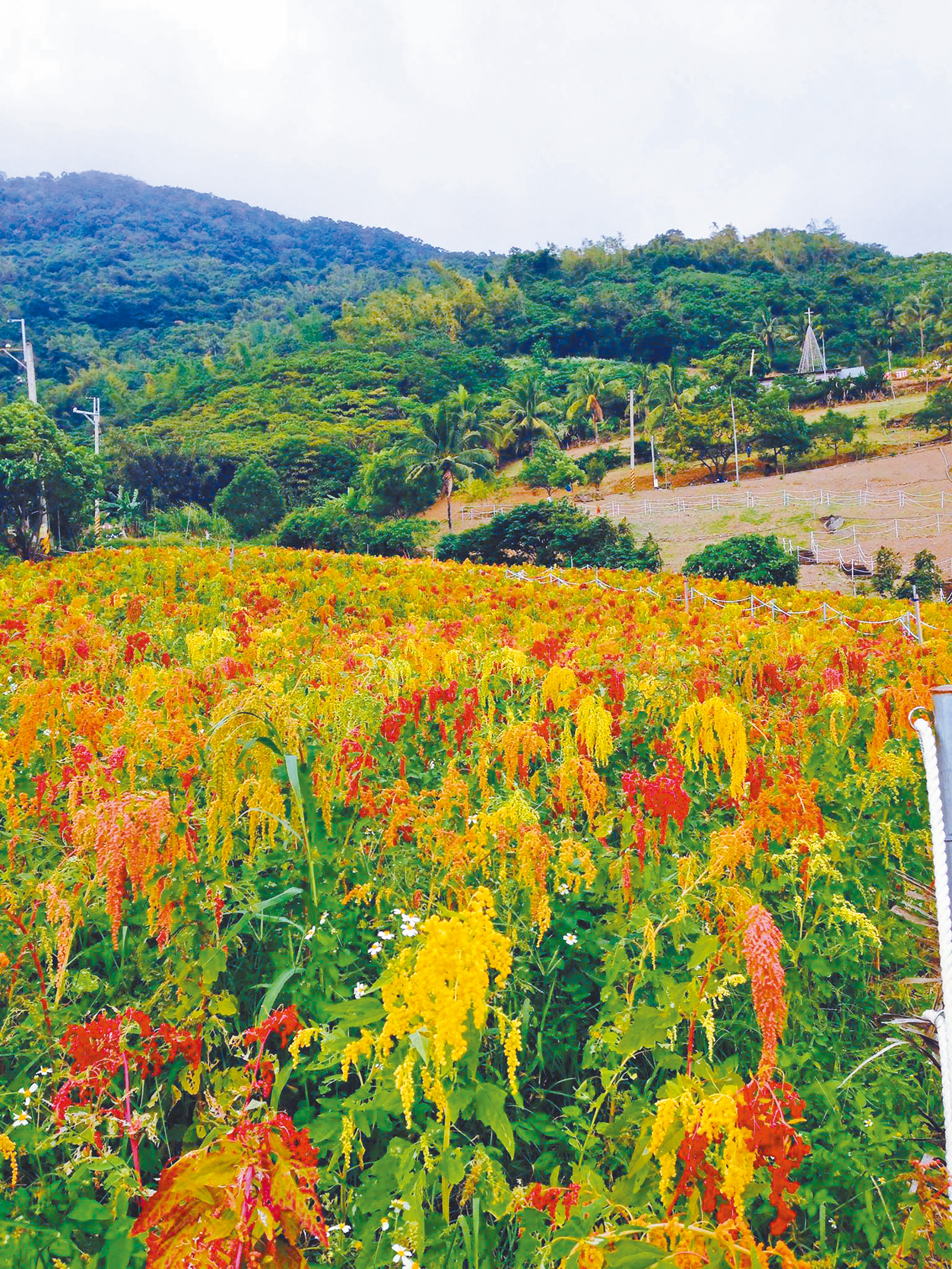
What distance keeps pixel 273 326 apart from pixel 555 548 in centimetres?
6476

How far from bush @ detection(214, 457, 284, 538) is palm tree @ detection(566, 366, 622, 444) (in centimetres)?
1976

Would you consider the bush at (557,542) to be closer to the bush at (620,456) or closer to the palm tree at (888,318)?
the bush at (620,456)

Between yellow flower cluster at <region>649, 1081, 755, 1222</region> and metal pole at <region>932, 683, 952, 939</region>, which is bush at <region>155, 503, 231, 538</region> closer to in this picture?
yellow flower cluster at <region>649, 1081, 755, 1222</region>

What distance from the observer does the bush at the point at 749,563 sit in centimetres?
2114

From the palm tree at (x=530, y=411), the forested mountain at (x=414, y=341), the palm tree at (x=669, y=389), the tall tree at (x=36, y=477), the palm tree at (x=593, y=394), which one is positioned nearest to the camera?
the tall tree at (x=36, y=477)

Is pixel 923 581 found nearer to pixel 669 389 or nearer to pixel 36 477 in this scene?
pixel 36 477

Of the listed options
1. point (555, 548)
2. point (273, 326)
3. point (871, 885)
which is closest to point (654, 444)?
point (555, 548)

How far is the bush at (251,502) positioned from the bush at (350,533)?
290 cm

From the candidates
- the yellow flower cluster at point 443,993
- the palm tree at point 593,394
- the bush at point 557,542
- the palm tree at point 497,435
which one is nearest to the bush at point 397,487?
the palm tree at point 497,435

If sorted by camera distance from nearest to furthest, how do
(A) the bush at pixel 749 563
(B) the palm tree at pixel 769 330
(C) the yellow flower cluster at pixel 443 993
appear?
(C) the yellow flower cluster at pixel 443 993
(A) the bush at pixel 749 563
(B) the palm tree at pixel 769 330

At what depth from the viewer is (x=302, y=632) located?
527 centimetres

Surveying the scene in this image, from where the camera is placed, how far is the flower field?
1.29 meters

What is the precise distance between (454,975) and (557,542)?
23.1m

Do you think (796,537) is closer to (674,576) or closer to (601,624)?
(674,576)
